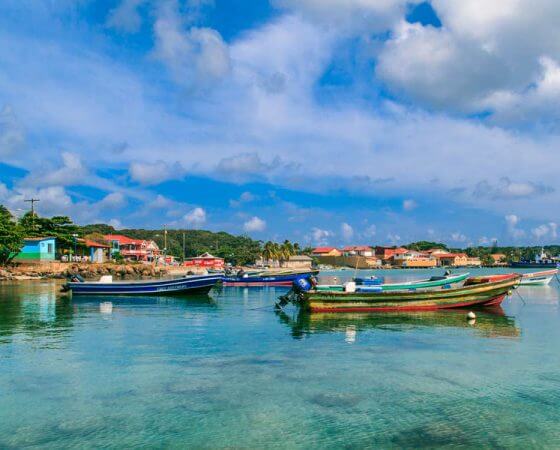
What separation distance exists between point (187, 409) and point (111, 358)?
18.5 ft

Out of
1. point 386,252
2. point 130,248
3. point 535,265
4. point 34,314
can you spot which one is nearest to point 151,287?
point 34,314

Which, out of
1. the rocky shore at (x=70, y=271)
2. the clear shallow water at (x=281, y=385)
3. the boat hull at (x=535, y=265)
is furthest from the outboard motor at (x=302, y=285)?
the boat hull at (x=535, y=265)

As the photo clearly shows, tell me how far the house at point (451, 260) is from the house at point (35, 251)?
144286mm

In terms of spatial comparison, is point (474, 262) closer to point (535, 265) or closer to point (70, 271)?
point (535, 265)

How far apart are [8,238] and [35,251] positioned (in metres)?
7.37

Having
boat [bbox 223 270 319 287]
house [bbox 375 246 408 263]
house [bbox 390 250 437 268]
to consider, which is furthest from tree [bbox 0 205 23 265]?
house [bbox 375 246 408 263]

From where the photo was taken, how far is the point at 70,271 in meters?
58.0

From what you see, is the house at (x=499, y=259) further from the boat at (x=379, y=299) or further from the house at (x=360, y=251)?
the boat at (x=379, y=299)

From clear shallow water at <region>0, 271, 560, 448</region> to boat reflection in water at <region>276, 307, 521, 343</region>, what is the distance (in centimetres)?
13

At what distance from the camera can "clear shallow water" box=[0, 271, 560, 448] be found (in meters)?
8.91

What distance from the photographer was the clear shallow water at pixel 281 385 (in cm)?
891

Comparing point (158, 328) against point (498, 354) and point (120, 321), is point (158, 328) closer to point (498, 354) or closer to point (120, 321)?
point (120, 321)

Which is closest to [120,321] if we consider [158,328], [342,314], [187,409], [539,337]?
[158,328]

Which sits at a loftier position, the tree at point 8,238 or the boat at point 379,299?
the tree at point 8,238
